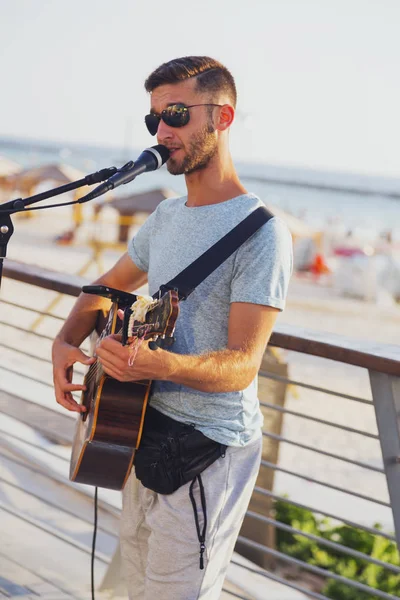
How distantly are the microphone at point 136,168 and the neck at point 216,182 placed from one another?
0.40 feet

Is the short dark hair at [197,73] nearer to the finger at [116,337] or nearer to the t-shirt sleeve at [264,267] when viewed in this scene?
the t-shirt sleeve at [264,267]

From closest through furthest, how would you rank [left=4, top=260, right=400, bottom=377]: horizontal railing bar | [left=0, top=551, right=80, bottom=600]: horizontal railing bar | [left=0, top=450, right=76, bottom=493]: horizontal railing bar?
[left=4, top=260, right=400, bottom=377]: horizontal railing bar → [left=0, top=551, right=80, bottom=600]: horizontal railing bar → [left=0, top=450, right=76, bottom=493]: horizontal railing bar

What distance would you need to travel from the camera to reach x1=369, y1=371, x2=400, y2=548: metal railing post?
210 centimetres

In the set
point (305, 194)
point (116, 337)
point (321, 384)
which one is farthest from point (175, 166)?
point (305, 194)

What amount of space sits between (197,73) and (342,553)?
10.2ft

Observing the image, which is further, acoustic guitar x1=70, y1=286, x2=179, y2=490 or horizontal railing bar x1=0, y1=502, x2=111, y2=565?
horizontal railing bar x1=0, y1=502, x2=111, y2=565

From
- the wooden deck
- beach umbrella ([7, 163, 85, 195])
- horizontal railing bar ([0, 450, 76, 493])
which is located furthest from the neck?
beach umbrella ([7, 163, 85, 195])

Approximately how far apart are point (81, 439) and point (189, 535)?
40 cm

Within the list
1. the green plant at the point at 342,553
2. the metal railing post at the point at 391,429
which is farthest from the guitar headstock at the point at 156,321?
the green plant at the point at 342,553

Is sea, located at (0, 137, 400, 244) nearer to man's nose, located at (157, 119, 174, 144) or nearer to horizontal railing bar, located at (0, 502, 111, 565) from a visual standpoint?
horizontal railing bar, located at (0, 502, 111, 565)

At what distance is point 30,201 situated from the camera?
177 cm

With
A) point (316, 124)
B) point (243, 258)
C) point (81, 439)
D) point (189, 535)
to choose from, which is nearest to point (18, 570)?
point (81, 439)

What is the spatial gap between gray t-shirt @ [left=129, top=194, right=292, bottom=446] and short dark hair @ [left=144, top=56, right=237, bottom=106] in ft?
0.91

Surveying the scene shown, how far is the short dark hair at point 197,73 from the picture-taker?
186 centimetres
